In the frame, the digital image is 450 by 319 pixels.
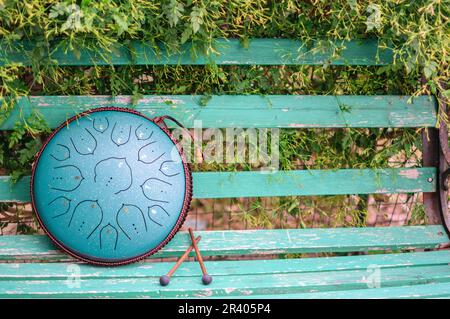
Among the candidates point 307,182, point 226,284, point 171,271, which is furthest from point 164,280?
point 307,182

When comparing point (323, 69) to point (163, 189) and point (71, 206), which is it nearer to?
point (163, 189)

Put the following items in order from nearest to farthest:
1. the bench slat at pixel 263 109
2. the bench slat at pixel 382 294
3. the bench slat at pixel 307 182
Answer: the bench slat at pixel 382 294 < the bench slat at pixel 263 109 < the bench slat at pixel 307 182

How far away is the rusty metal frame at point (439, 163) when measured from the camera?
2.46 meters

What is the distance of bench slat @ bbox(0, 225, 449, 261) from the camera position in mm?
2287

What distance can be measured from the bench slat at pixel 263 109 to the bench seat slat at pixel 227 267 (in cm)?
51

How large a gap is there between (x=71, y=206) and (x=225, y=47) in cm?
80

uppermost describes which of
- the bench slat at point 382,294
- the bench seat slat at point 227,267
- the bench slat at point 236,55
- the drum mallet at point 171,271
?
the bench slat at point 236,55

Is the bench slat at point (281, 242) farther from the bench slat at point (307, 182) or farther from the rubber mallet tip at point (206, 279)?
the rubber mallet tip at point (206, 279)

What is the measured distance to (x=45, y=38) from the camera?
2.12 m

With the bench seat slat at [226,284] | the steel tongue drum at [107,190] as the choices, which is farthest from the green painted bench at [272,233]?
the steel tongue drum at [107,190]

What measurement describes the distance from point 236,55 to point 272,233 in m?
0.69

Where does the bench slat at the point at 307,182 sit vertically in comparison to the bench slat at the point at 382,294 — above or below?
above

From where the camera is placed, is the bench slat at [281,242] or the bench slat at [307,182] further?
the bench slat at [307,182]

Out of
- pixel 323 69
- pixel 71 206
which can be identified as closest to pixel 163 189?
pixel 71 206
